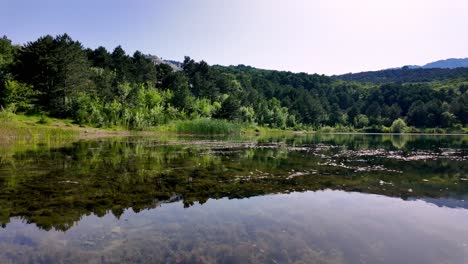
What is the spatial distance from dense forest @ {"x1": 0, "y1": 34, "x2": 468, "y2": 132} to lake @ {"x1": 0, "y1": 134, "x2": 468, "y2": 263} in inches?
2163

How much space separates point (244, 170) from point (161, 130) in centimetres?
5930

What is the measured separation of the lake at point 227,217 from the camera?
705 centimetres

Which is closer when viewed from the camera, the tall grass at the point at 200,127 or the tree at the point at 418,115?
the tall grass at the point at 200,127

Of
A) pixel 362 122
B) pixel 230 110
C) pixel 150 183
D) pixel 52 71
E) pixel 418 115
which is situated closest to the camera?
pixel 150 183

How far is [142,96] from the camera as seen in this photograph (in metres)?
86.2

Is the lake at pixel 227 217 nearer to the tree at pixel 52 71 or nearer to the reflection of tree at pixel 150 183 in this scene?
the reflection of tree at pixel 150 183

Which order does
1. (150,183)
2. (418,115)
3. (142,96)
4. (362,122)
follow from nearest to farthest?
(150,183), (142,96), (418,115), (362,122)

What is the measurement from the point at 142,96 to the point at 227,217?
8079cm

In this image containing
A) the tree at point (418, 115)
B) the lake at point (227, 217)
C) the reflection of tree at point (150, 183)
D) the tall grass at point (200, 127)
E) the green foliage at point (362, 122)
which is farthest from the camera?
the green foliage at point (362, 122)

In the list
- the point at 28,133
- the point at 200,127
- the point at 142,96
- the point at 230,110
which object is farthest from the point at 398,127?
the point at 28,133

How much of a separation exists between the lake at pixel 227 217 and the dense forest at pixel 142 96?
54953 millimetres

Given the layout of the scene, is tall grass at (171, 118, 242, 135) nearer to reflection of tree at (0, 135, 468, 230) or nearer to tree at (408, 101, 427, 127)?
reflection of tree at (0, 135, 468, 230)

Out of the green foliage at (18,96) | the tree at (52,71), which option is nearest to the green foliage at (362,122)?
the tree at (52,71)

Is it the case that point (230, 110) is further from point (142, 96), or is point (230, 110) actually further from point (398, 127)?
point (398, 127)
